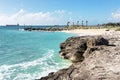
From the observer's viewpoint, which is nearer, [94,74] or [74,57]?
[94,74]

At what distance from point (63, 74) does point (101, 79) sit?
11.0 ft

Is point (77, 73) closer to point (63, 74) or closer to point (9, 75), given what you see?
point (63, 74)

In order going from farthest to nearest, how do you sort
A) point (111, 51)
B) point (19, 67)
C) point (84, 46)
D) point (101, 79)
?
1. point (84, 46)
2. point (19, 67)
3. point (111, 51)
4. point (101, 79)

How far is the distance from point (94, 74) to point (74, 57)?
18464 millimetres

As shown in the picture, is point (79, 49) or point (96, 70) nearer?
point (96, 70)

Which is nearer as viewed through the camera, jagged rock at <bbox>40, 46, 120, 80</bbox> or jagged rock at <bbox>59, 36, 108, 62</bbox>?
jagged rock at <bbox>40, 46, 120, 80</bbox>

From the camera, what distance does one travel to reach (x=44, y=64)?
112 ft

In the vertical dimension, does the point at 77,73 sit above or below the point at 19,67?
above

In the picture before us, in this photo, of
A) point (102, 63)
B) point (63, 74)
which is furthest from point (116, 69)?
point (63, 74)

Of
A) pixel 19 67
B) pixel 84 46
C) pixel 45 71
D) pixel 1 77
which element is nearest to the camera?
pixel 1 77

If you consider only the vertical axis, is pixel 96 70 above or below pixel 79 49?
above

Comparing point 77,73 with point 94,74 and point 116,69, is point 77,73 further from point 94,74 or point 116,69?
point 116,69

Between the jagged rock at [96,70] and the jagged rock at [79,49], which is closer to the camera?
the jagged rock at [96,70]

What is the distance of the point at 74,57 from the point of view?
3403 cm
